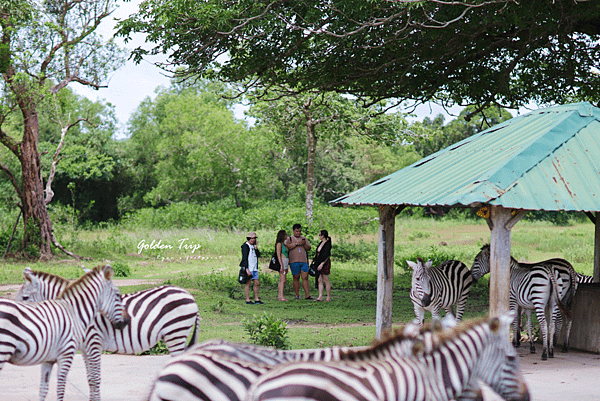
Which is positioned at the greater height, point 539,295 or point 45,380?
point 539,295

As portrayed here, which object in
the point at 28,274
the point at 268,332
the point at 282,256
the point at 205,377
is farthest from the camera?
the point at 282,256

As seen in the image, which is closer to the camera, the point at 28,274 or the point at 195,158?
the point at 28,274

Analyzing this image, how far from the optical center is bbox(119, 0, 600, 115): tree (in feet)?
38.9

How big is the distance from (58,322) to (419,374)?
143 inches

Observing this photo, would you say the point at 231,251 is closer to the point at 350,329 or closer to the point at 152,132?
the point at 350,329

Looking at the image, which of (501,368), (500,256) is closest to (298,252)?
(500,256)

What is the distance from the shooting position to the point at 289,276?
1928cm

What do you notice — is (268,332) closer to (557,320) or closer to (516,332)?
(516,332)

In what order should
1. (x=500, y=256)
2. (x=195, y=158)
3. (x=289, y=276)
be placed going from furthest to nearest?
(x=195, y=158)
(x=289, y=276)
(x=500, y=256)

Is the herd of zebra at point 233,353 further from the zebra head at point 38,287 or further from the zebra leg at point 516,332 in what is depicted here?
the zebra leg at point 516,332

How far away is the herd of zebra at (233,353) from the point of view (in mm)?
3164

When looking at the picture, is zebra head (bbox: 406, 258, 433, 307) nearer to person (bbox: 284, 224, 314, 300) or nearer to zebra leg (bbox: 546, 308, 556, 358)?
zebra leg (bbox: 546, 308, 556, 358)

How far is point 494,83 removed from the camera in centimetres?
1559

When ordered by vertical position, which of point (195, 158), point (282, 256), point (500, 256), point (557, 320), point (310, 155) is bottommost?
point (557, 320)
